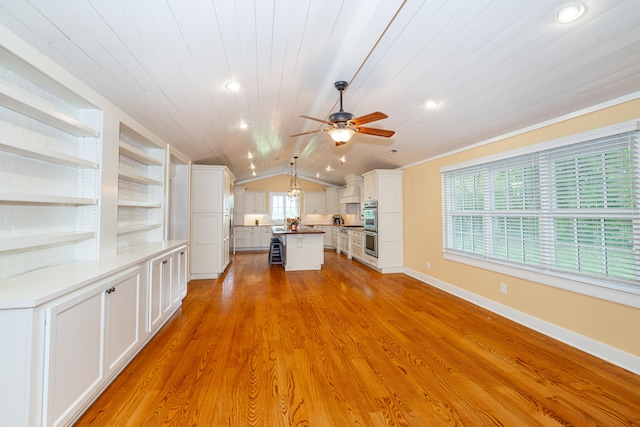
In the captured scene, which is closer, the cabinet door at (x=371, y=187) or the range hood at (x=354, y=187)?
the cabinet door at (x=371, y=187)

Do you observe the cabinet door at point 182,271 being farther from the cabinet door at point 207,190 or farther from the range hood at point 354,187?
the range hood at point 354,187

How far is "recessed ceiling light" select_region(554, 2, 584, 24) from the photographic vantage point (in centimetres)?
155

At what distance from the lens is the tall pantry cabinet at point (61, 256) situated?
1274 millimetres

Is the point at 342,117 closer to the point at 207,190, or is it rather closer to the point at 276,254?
the point at 207,190

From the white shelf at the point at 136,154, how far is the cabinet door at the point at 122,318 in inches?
51.1

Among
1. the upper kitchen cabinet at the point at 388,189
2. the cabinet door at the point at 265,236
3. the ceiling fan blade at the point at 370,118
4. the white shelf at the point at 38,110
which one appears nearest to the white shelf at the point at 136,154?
the white shelf at the point at 38,110

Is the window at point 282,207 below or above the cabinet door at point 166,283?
above

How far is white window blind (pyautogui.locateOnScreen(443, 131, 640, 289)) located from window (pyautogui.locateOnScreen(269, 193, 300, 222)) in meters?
6.52

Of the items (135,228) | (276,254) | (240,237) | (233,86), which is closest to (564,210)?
(233,86)

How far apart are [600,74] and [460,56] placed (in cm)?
107

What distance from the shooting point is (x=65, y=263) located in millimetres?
2102

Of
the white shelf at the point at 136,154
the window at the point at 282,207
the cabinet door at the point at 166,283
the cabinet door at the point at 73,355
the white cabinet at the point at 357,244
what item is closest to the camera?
the cabinet door at the point at 73,355

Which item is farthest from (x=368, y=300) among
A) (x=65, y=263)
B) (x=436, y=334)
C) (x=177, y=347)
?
(x=65, y=263)

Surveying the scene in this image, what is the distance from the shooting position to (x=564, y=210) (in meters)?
2.75
